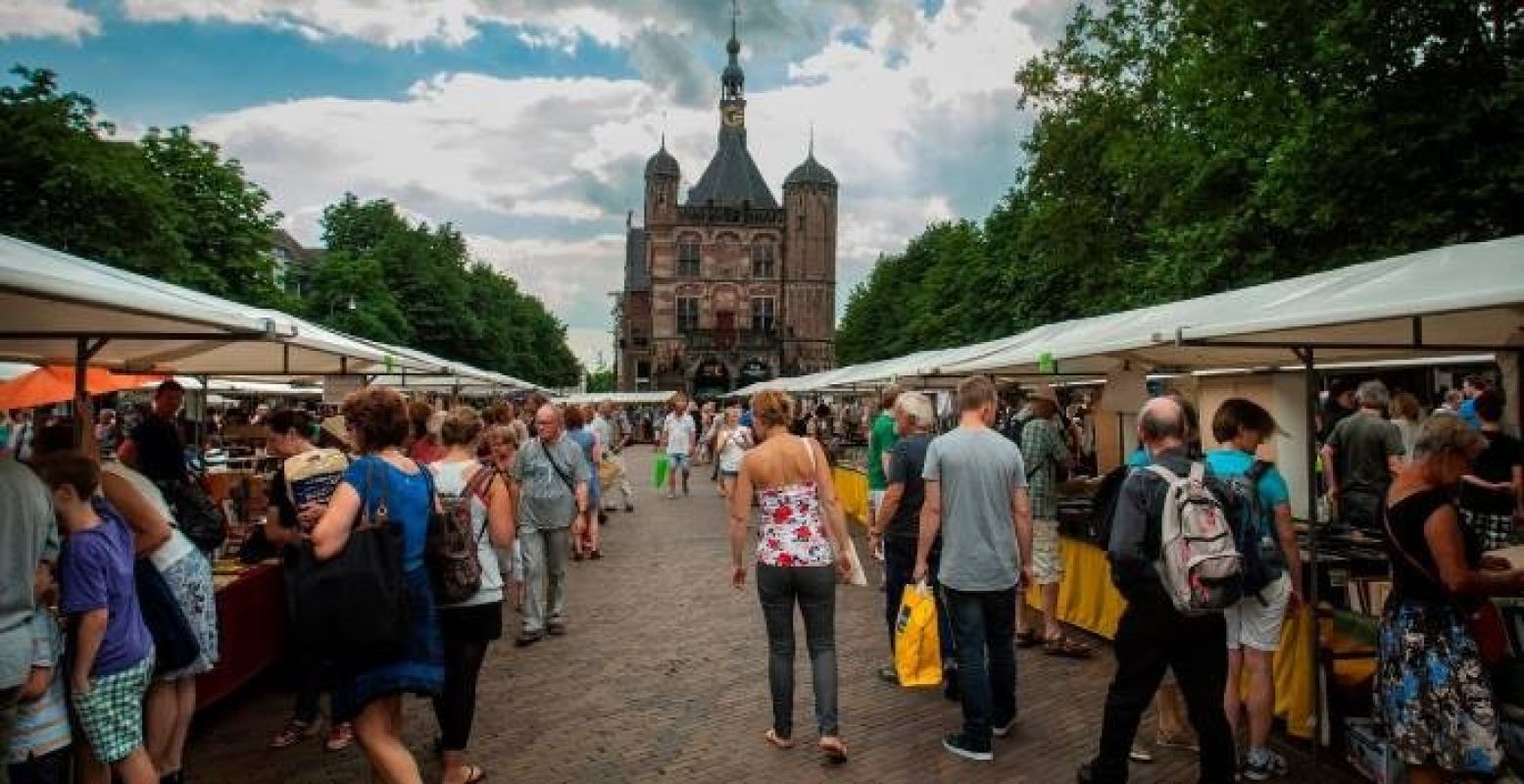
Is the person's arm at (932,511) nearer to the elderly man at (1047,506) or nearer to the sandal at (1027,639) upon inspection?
the elderly man at (1047,506)

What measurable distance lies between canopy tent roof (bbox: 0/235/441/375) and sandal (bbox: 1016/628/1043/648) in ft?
17.9

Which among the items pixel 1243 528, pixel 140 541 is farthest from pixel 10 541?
pixel 1243 528

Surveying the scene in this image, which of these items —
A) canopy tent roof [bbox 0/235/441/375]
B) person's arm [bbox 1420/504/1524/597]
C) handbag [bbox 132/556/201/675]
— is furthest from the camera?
handbag [bbox 132/556/201/675]

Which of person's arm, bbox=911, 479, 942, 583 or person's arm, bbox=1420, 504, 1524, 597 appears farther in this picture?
person's arm, bbox=911, 479, 942, 583

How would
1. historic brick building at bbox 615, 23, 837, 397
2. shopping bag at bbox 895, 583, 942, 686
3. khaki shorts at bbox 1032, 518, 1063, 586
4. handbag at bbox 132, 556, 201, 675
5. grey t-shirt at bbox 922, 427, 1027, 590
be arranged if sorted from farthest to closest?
historic brick building at bbox 615, 23, 837, 397
khaki shorts at bbox 1032, 518, 1063, 586
shopping bag at bbox 895, 583, 942, 686
grey t-shirt at bbox 922, 427, 1027, 590
handbag at bbox 132, 556, 201, 675

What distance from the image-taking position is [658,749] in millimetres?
5078

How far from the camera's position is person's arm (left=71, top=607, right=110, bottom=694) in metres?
3.27

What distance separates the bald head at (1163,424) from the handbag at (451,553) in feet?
9.92

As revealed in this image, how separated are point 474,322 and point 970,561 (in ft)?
150

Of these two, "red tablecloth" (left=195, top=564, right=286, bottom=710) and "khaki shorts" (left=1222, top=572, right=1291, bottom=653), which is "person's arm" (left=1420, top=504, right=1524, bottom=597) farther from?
"red tablecloth" (left=195, top=564, right=286, bottom=710)

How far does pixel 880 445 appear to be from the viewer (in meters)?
8.89

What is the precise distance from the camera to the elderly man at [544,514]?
7.66 meters

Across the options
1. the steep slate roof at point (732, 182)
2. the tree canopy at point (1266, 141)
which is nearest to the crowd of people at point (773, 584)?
the tree canopy at point (1266, 141)

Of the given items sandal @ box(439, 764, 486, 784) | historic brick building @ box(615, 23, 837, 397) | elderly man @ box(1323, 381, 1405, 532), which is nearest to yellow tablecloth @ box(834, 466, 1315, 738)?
elderly man @ box(1323, 381, 1405, 532)
